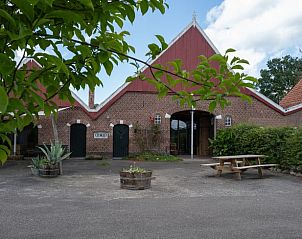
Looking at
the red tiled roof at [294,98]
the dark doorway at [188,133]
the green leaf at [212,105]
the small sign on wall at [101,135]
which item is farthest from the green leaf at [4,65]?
the red tiled roof at [294,98]

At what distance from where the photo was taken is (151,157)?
2194cm

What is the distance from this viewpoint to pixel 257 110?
24.4m

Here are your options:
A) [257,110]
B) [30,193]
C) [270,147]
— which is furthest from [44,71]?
[257,110]

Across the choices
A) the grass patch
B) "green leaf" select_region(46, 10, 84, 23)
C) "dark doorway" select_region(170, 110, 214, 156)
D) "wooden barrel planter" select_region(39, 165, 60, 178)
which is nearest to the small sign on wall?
the grass patch

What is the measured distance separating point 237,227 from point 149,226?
1549 millimetres

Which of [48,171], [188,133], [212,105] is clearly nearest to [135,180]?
[48,171]

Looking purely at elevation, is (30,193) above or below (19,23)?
below

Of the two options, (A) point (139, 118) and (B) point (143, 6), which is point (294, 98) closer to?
(A) point (139, 118)

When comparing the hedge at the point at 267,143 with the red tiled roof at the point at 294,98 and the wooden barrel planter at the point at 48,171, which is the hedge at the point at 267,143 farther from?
the red tiled roof at the point at 294,98

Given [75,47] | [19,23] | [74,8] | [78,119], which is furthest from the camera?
[78,119]

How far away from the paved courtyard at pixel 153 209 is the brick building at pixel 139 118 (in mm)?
10456

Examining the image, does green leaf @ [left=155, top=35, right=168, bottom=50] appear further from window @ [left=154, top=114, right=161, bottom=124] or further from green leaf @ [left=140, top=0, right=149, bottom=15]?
window @ [left=154, top=114, right=161, bottom=124]

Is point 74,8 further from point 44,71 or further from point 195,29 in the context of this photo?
point 195,29

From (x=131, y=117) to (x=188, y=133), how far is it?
5603 millimetres
